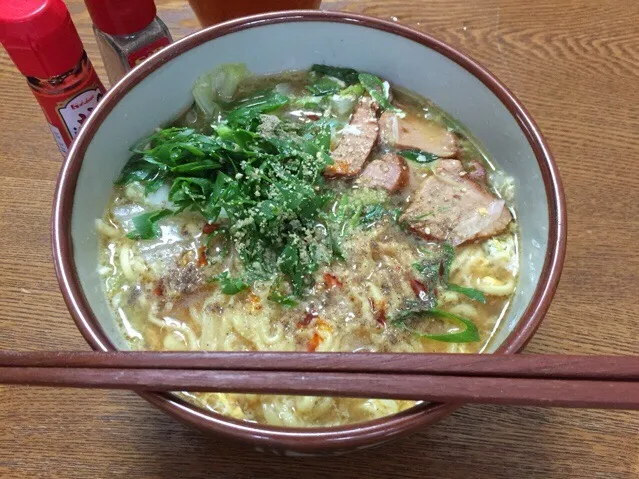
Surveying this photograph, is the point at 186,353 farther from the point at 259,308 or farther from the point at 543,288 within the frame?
the point at 543,288

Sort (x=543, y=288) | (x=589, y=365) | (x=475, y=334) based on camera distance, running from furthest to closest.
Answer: (x=475, y=334) → (x=543, y=288) → (x=589, y=365)

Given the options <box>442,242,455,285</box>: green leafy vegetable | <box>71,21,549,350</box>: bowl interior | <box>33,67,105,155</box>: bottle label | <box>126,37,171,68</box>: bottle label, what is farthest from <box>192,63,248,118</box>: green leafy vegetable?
<box>442,242,455,285</box>: green leafy vegetable

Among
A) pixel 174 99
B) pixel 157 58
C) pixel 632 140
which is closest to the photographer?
pixel 157 58

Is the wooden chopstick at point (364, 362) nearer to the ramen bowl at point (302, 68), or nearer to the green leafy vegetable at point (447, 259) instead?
the ramen bowl at point (302, 68)

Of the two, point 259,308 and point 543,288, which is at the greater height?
point 543,288

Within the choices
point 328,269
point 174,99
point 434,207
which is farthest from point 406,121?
point 174,99

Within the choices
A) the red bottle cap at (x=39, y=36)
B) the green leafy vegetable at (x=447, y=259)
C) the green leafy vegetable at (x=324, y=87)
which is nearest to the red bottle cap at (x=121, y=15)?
the red bottle cap at (x=39, y=36)
